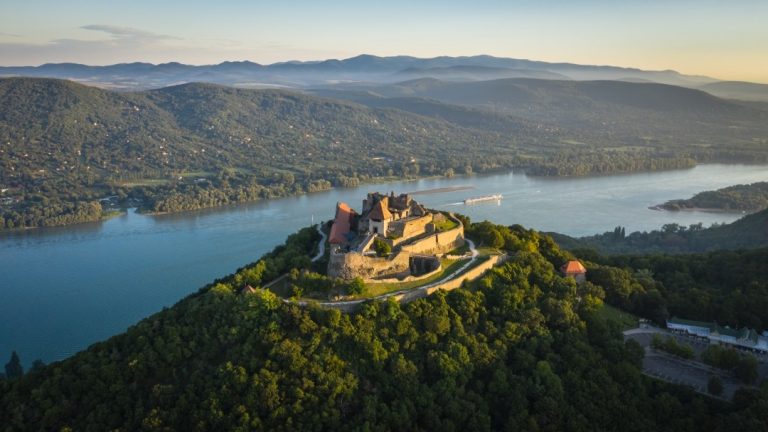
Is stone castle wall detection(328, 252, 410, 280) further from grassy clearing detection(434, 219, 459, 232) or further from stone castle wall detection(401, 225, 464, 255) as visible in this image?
grassy clearing detection(434, 219, 459, 232)

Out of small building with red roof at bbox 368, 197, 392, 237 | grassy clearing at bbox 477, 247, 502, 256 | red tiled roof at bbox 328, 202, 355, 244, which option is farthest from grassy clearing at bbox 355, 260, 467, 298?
red tiled roof at bbox 328, 202, 355, 244

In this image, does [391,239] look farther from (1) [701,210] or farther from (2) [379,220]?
(1) [701,210]

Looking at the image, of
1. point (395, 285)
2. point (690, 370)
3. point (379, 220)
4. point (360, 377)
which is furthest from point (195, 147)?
point (690, 370)

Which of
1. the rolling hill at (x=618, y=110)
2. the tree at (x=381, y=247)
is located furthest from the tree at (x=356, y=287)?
the rolling hill at (x=618, y=110)

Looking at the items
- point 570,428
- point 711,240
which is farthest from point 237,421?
point 711,240

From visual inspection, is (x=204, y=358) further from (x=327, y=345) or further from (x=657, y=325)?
(x=657, y=325)

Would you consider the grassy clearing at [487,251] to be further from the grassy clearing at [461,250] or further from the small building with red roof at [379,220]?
the small building with red roof at [379,220]

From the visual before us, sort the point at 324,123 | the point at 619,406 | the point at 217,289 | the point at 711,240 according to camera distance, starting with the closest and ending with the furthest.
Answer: the point at 619,406 → the point at 217,289 → the point at 711,240 → the point at 324,123
